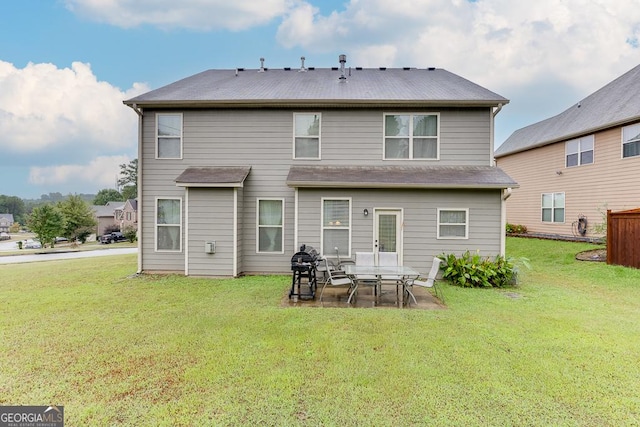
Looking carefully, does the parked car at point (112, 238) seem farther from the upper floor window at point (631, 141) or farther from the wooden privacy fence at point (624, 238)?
the upper floor window at point (631, 141)

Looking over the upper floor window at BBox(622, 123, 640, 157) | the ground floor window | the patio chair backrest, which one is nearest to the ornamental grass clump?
the ground floor window

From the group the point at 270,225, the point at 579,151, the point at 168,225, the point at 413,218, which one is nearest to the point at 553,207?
the point at 579,151

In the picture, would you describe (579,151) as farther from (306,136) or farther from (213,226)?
(213,226)

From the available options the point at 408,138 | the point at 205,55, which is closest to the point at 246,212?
the point at 408,138

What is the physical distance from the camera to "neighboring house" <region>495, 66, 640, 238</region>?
454 inches

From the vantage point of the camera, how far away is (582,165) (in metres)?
13.4

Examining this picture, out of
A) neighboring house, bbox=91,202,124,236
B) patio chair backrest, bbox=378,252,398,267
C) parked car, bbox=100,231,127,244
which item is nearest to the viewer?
patio chair backrest, bbox=378,252,398,267

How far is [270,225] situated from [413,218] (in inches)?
164

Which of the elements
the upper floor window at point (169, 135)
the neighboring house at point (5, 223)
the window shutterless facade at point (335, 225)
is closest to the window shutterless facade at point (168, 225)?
the upper floor window at point (169, 135)

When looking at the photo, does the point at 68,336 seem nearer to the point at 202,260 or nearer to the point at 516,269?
the point at 202,260

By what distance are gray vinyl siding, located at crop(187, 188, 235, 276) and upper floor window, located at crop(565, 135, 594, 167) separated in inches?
605

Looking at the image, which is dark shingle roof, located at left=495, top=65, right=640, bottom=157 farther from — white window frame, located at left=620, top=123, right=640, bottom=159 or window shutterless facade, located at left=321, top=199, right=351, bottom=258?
window shutterless facade, located at left=321, top=199, right=351, bottom=258

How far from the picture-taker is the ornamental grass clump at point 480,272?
24.5 feet

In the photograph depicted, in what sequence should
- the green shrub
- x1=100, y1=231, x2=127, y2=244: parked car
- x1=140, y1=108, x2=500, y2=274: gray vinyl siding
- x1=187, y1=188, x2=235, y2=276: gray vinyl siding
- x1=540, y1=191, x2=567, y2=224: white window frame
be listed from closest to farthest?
x1=187, y1=188, x2=235, y2=276: gray vinyl siding → x1=140, y1=108, x2=500, y2=274: gray vinyl siding → x1=540, y1=191, x2=567, y2=224: white window frame → the green shrub → x1=100, y1=231, x2=127, y2=244: parked car
